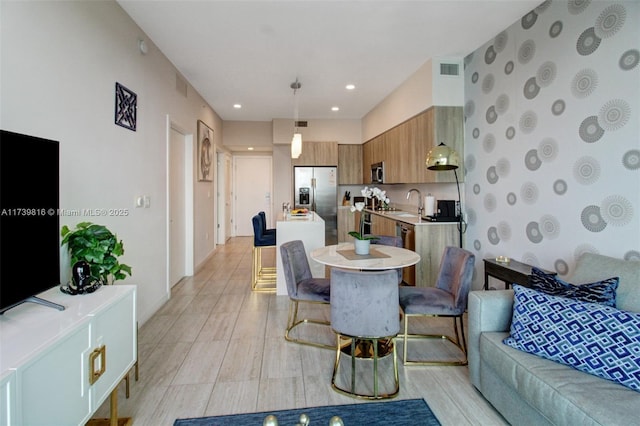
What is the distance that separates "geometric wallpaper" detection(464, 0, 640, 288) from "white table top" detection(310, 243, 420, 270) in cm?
119

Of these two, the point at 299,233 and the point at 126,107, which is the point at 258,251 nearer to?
the point at 299,233

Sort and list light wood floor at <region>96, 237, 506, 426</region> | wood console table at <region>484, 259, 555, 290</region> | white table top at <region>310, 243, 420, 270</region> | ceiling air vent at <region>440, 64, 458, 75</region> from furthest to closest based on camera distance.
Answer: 1. ceiling air vent at <region>440, 64, 458, 75</region>
2. wood console table at <region>484, 259, 555, 290</region>
3. white table top at <region>310, 243, 420, 270</region>
4. light wood floor at <region>96, 237, 506, 426</region>

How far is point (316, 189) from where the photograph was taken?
6984mm

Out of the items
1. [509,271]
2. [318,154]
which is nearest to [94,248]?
[509,271]

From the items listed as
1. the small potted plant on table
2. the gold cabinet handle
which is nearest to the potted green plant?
the small potted plant on table

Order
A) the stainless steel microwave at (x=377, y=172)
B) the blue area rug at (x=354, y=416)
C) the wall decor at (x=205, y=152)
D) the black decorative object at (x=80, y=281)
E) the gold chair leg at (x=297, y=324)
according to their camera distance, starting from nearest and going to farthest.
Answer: the black decorative object at (x=80, y=281) < the blue area rug at (x=354, y=416) < the gold chair leg at (x=297, y=324) < the wall decor at (x=205, y=152) < the stainless steel microwave at (x=377, y=172)

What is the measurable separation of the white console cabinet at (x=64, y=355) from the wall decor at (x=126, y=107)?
1607 millimetres

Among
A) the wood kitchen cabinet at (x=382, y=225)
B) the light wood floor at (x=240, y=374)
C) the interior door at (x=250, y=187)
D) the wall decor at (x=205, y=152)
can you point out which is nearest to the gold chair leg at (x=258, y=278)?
the light wood floor at (x=240, y=374)

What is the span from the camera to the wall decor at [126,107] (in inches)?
109

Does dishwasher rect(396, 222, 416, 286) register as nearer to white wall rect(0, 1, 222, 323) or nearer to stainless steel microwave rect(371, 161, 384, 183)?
stainless steel microwave rect(371, 161, 384, 183)

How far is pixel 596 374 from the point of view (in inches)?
60.3

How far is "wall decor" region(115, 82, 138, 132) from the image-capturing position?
9.07 feet

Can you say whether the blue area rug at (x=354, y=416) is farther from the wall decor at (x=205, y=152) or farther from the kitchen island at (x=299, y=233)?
the wall decor at (x=205, y=152)

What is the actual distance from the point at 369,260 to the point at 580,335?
1.33m
